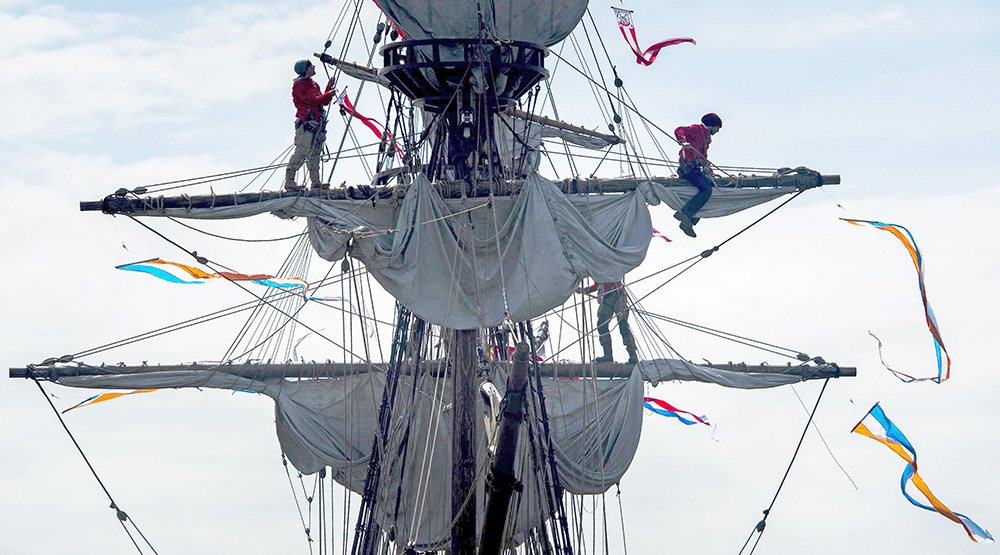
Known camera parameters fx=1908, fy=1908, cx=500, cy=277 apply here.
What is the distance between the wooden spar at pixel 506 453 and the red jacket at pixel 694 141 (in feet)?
27.8

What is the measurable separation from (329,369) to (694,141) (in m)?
6.56

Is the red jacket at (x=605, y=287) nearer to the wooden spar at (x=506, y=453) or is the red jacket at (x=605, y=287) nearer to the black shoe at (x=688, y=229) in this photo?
the black shoe at (x=688, y=229)

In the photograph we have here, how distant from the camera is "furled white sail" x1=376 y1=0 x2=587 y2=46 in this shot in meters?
24.8

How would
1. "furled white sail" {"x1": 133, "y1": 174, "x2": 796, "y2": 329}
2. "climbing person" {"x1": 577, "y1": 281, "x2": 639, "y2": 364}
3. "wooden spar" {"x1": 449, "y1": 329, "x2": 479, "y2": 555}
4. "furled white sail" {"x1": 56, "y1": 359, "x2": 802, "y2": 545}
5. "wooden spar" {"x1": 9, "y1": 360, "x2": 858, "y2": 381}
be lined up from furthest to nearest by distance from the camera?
"climbing person" {"x1": 577, "y1": 281, "x2": 639, "y2": 364}
"wooden spar" {"x1": 9, "y1": 360, "x2": 858, "y2": 381}
"furled white sail" {"x1": 56, "y1": 359, "x2": 802, "y2": 545}
"wooden spar" {"x1": 449, "y1": 329, "x2": 479, "y2": 555}
"furled white sail" {"x1": 133, "y1": 174, "x2": 796, "y2": 329}

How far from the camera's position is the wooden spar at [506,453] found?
17.4 metres

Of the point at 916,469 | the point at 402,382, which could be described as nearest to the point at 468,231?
the point at 402,382

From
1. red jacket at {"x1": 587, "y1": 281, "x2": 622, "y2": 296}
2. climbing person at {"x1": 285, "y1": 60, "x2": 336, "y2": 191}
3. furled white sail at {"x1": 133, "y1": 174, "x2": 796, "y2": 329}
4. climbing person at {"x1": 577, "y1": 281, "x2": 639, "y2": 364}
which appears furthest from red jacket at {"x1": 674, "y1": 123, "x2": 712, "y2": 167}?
climbing person at {"x1": 285, "y1": 60, "x2": 336, "y2": 191}

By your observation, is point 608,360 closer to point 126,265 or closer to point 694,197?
point 694,197

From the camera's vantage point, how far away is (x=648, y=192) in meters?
→ 25.6

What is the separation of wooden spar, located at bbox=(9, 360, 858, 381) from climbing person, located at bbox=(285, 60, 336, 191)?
9.83 feet

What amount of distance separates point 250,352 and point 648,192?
6.26 meters

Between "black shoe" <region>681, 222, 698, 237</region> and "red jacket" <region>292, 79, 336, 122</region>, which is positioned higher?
"red jacket" <region>292, 79, 336, 122</region>

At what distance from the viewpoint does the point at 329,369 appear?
92.3 feet

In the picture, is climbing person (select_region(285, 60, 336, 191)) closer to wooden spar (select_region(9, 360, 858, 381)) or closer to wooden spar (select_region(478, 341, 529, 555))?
wooden spar (select_region(9, 360, 858, 381))
